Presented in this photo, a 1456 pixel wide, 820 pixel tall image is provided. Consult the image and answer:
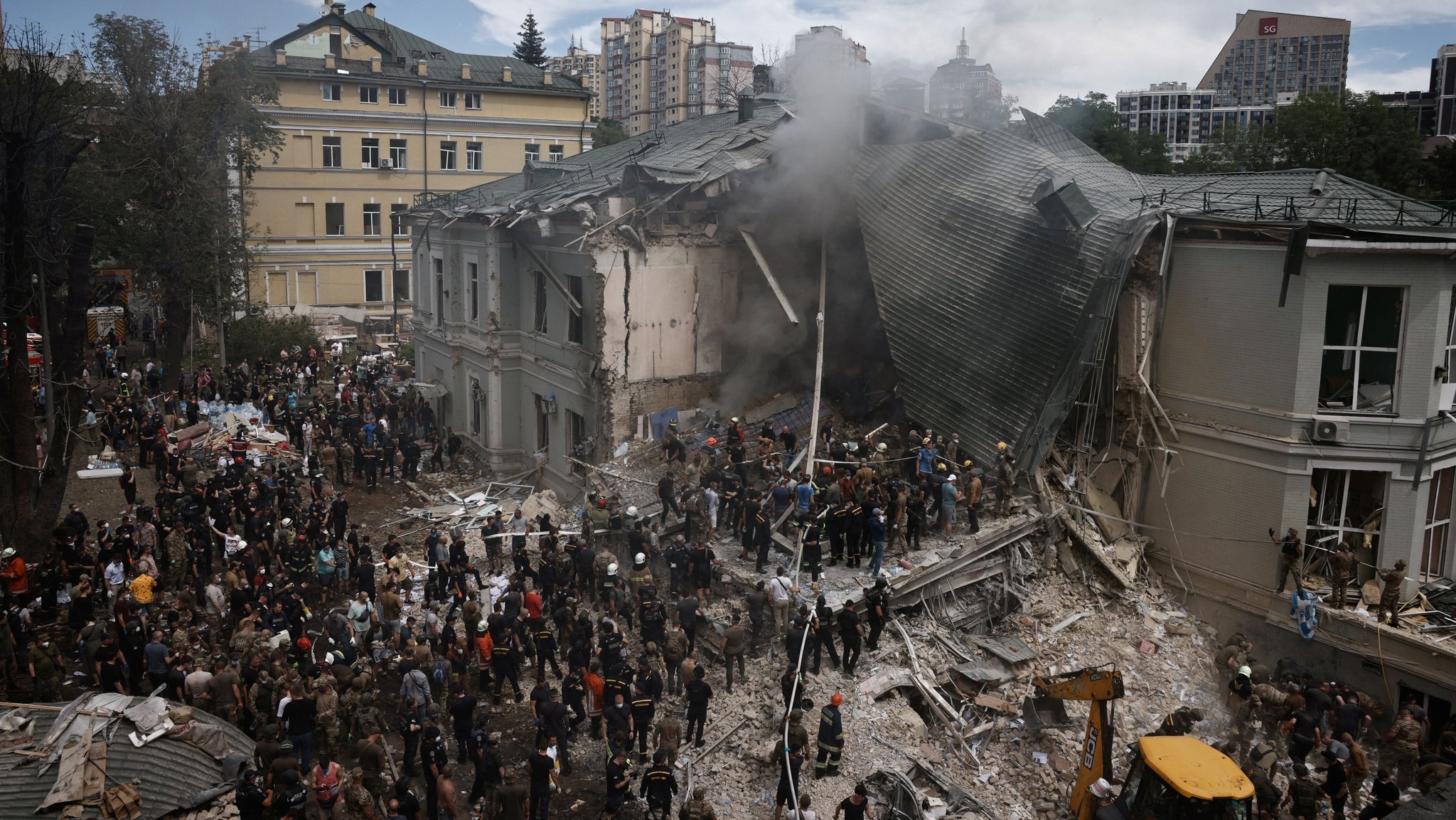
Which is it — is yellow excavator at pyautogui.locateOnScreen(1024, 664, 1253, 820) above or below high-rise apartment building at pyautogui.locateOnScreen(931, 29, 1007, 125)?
below

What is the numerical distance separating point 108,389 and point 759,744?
91.4 feet

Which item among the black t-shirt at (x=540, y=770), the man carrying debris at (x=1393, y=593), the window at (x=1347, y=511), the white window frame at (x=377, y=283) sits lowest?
the black t-shirt at (x=540, y=770)

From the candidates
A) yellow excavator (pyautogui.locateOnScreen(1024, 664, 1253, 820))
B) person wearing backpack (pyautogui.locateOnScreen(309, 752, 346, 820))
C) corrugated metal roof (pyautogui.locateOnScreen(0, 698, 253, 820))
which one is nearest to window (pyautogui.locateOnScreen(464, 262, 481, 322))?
corrugated metal roof (pyautogui.locateOnScreen(0, 698, 253, 820))

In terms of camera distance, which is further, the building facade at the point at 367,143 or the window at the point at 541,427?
the building facade at the point at 367,143

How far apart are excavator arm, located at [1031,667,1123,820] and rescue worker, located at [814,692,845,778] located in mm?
2805

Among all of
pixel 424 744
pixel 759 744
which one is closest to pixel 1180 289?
pixel 759 744

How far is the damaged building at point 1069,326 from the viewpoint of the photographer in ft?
51.7

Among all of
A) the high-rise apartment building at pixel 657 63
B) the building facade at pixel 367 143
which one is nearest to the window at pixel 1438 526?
the building facade at pixel 367 143

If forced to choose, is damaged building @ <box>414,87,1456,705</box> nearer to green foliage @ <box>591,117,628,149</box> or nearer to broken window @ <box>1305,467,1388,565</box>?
broken window @ <box>1305,467,1388,565</box>

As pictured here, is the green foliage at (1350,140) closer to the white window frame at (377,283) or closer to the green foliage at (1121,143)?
the green foliage at (1121,143)

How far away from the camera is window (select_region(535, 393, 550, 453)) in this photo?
2584cm

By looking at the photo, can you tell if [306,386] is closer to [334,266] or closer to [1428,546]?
[334,266]

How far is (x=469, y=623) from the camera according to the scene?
15.0 metres

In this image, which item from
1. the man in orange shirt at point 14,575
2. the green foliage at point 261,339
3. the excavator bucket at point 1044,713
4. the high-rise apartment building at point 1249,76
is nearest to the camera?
the excavator bucket at point 1044,713
